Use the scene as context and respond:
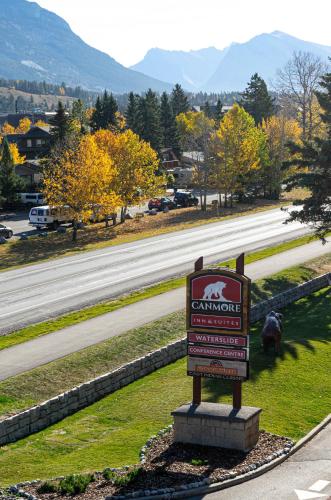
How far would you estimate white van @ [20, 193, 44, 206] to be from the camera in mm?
83688

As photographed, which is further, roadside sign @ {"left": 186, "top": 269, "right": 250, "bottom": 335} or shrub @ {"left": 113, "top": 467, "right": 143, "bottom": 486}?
roadside sign @ {"left": 186, "top": 269, "right": 250, "bottom": 335}

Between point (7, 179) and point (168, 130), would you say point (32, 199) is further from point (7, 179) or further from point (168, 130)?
point (168, 130)

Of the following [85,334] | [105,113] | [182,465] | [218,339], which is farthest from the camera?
[105,113]

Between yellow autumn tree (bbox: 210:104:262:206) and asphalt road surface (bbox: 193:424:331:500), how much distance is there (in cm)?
6206

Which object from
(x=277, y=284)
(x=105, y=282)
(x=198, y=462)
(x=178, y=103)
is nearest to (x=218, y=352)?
(x=198, y=462)

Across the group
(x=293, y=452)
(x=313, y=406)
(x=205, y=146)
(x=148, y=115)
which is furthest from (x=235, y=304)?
(x=148, y=115)

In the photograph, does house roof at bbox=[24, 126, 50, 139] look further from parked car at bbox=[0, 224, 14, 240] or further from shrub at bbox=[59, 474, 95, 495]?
shrub at bbox=[59, 474, 95, 495]

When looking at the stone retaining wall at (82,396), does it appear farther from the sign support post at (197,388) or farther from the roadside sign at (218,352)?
the roadside sign at (218,352)

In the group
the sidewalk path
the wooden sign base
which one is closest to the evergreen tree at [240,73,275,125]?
the sidewalk path

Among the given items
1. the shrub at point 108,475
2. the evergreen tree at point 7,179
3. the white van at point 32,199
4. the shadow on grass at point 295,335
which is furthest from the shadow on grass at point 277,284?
the evergreen tree at point 7,179

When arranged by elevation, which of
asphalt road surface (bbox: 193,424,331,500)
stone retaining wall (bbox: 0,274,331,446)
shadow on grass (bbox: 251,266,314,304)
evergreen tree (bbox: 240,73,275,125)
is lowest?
stone retaining wall (bbox: 0,274,331,446)

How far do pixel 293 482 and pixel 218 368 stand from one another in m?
3.52

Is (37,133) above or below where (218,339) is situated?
above

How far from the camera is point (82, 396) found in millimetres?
22469
